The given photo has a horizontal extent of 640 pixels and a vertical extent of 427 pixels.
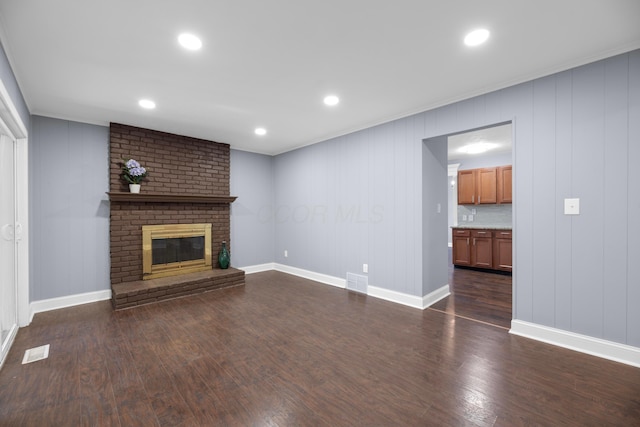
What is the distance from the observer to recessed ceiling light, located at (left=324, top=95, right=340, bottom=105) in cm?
315

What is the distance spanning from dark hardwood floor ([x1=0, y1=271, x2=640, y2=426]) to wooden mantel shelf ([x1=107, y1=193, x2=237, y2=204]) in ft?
5.23

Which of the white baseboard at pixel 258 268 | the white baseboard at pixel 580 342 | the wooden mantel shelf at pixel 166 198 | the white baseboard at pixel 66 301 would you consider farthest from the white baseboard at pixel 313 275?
the white baseboard at pixel 66 301

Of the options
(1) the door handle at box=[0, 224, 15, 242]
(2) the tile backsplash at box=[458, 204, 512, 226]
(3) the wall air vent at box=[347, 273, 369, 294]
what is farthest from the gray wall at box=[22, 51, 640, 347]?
(2) the tile backsplash at box=[458, 204, 512, 226]

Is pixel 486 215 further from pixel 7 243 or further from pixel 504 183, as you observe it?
pixel 7 243

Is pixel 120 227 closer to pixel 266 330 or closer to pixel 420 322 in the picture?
pixel 266 330

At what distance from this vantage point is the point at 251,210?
18.6 feet

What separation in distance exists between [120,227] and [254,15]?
364 cm

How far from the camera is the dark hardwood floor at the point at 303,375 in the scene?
1687 mm

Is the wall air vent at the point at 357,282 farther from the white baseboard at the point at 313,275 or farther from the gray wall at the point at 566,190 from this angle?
the gray wall at the point at 566,190

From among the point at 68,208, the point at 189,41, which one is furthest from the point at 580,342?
the point at 68,208

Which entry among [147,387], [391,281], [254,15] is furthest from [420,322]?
[254,15]

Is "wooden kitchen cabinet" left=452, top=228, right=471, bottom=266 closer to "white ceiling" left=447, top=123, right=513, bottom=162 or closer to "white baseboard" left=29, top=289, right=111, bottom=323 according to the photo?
"white ceiling" left=447, top=123, right=513, bottom=162

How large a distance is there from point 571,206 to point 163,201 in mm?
5092

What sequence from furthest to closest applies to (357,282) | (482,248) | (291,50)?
(482,248), (357,282), (291,50)
